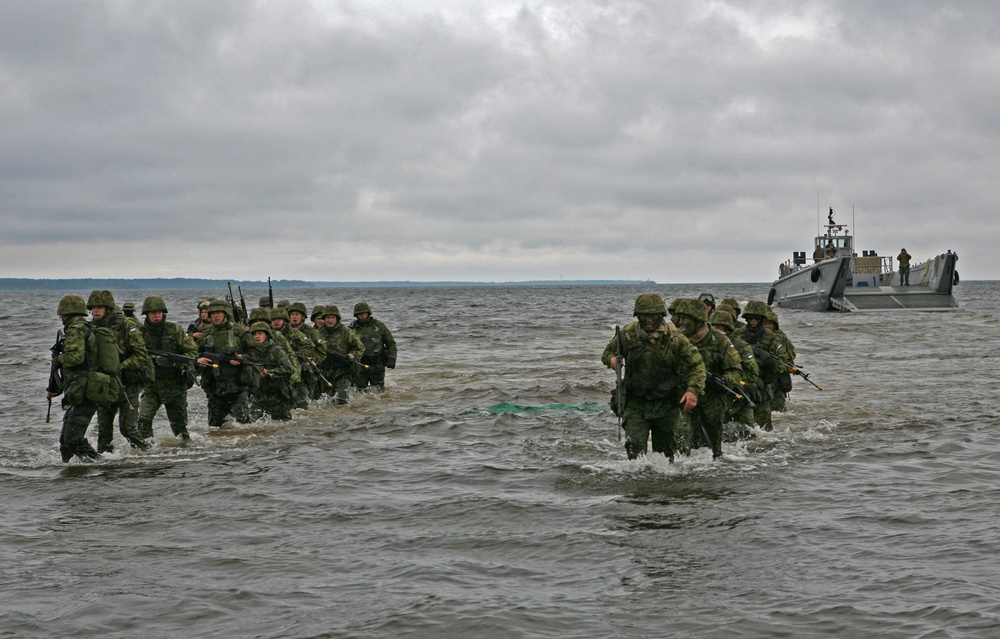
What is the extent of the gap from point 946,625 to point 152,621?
16.5 feet

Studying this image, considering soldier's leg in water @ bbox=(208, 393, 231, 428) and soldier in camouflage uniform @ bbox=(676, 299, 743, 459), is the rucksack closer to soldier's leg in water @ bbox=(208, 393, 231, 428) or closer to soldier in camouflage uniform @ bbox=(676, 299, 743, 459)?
soldier's leg in water @ bbox=(208, 393, 231, 428)

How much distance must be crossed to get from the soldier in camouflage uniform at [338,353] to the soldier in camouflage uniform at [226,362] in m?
2.79

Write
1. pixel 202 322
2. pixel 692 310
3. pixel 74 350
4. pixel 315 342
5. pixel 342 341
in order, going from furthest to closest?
1. pixel 342 341
2. pixel 315 342
3. pixel 202 322
4. pixel 74 350
5. pixel 692 310

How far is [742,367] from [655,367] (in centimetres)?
214

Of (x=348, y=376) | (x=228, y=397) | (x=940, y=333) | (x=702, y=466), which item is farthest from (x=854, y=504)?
(x=940, y=333)

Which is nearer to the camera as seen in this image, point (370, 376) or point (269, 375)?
point (269, 375)

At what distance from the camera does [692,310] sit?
1055 cm

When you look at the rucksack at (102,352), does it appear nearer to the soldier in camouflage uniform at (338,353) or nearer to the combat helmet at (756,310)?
the soldier in camouflage uniform at (338,353)

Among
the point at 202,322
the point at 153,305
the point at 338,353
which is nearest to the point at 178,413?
the point at 153,305

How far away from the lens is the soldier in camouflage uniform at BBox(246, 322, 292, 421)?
13.9 m

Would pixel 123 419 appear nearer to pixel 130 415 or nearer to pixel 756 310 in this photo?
pixel 130 415

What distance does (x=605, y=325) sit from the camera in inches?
1913

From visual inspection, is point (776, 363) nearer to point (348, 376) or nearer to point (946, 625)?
point (946, 625)

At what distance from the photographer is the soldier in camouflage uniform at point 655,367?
9766mm
